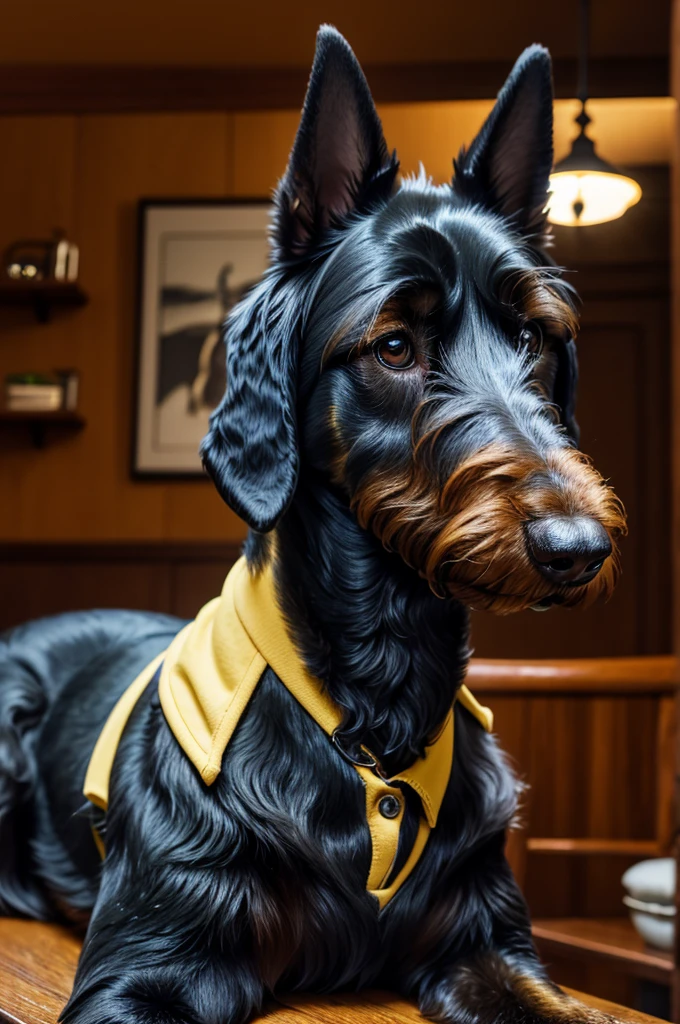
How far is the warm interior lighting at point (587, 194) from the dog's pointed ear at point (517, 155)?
6.21 ft

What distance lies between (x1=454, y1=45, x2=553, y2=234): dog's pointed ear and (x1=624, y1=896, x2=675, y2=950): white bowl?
141 cm

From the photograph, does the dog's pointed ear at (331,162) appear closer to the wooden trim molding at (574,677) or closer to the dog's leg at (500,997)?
the dog's leg at (500,997)

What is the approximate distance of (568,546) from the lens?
2.38 ft

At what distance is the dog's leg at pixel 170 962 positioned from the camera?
2.77ft

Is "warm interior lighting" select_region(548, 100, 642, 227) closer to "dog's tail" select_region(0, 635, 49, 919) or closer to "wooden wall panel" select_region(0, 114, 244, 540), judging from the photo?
"dog's tail" select_region(0, 635, 49, 919)

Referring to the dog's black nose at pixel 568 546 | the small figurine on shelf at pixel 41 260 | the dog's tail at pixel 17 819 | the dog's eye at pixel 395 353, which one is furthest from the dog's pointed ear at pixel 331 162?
the small figurine on shelf at pixel 41 260

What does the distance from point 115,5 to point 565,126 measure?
2145 mm

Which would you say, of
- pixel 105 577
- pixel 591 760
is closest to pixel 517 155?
pixel 591 760

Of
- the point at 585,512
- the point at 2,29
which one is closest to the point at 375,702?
the point at 585,512

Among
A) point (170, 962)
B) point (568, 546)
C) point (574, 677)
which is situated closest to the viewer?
point (568, 546)

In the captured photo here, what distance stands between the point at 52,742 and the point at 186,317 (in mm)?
3648

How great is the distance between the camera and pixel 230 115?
16.1ft

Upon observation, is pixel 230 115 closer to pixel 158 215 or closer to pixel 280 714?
pixel 158 215

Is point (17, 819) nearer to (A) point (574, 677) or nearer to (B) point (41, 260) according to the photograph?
(A) point (574, 677)
